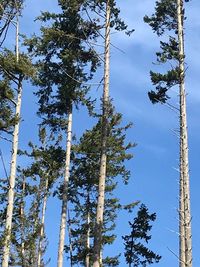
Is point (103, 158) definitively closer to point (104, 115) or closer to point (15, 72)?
point (104, 115)

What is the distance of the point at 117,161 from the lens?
3466 centimetres

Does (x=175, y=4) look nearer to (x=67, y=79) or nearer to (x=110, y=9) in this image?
(x=110, y=9)

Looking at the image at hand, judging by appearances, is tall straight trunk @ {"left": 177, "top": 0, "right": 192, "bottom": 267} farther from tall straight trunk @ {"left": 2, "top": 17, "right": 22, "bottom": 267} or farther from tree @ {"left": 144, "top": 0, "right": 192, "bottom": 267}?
tall straight trunk @ {"left": 2, "top": 17, "right": 22, "bottom": 267}

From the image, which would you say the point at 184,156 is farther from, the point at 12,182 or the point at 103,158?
the point at 12,182

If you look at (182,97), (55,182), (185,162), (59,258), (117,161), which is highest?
(117,161)

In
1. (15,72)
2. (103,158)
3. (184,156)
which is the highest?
(15,72)

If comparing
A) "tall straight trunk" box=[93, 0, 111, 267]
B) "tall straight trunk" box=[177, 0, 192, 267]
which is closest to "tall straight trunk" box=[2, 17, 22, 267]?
"tall straight trunk" box=[93, 0, 111, 267]

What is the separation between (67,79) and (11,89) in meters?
5.37

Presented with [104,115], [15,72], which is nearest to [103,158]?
[104,115]

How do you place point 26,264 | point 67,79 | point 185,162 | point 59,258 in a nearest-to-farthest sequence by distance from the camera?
point 185,162
point 59,258
point 67,79
point 26,264

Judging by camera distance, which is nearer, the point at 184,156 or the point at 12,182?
the point at 184,156

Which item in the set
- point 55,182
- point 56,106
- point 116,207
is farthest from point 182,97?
point 116,207

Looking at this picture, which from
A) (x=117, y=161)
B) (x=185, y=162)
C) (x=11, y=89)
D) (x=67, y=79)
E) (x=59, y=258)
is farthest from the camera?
(x=117, y=161)

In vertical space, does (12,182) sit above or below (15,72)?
below
